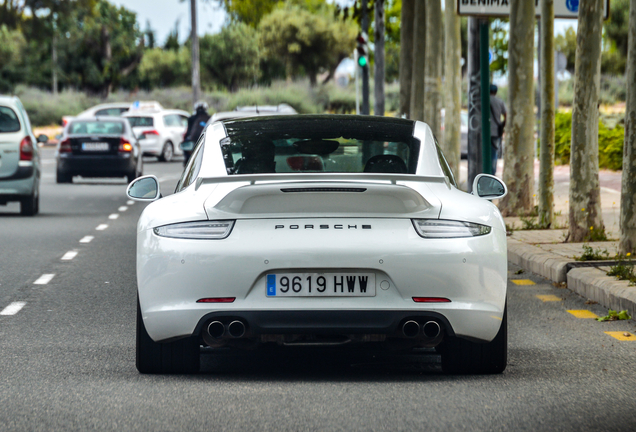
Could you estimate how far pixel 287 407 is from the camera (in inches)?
203

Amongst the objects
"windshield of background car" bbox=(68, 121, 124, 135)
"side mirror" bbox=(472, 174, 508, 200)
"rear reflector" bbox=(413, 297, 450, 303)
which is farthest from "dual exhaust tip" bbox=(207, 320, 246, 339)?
"windshield of background car" bbox=(68, 121, 124, 135)

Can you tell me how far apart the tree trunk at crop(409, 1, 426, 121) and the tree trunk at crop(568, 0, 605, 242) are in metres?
9.46

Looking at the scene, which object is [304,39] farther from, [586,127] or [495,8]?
[586,127]

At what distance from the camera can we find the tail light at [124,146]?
23828 mm

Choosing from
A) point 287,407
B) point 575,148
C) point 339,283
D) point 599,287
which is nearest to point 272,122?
point 339,283

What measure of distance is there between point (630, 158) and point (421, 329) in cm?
503

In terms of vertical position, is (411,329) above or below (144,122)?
below

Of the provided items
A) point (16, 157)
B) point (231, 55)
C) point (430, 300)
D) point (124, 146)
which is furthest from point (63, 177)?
point (231, 55)

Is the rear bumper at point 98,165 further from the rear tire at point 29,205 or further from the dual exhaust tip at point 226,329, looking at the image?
the dual exhaust tip at point 226,329

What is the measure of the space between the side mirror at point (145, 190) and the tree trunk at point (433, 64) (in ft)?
41.8

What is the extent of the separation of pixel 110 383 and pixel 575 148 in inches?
278

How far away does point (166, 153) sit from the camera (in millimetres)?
36000

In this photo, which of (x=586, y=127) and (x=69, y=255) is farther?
(x=69, y=255)

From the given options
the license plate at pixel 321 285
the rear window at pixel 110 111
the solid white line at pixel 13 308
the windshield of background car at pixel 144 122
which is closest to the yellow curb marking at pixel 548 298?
the license plate at pixel 321 285
